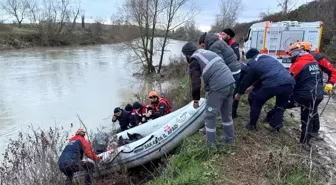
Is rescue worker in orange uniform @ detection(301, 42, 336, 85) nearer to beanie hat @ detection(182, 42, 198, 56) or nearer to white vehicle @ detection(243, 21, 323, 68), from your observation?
beanie hat @ detection(182, 42, 198, 56)

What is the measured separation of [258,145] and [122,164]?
2009 millimetres

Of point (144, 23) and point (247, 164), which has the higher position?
point (144, 23)

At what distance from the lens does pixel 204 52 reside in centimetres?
364

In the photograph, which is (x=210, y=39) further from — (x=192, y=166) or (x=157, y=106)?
(x=157, y=106)

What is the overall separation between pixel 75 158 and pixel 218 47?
255cm

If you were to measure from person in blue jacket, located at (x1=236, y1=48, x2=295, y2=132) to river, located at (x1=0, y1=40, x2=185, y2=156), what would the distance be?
5.26m

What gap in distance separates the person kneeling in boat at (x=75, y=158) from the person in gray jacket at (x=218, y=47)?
2235mm

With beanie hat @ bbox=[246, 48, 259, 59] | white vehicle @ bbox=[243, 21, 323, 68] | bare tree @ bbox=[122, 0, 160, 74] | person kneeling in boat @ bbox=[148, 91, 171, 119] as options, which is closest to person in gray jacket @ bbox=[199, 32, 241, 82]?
beanie hat @ bbox=[246, 48, 259, 59]

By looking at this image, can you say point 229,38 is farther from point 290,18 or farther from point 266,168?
point 290,18

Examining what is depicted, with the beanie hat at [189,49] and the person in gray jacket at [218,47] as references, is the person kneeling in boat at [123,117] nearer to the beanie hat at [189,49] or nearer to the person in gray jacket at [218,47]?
the person in gray jacket at [218,47]

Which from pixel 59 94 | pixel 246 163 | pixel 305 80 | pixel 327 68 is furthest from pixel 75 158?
pixel 59 94

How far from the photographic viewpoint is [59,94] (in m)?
12.9

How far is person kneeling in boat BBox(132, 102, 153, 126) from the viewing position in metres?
6.29

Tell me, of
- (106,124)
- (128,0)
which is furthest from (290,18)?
(106,124)
